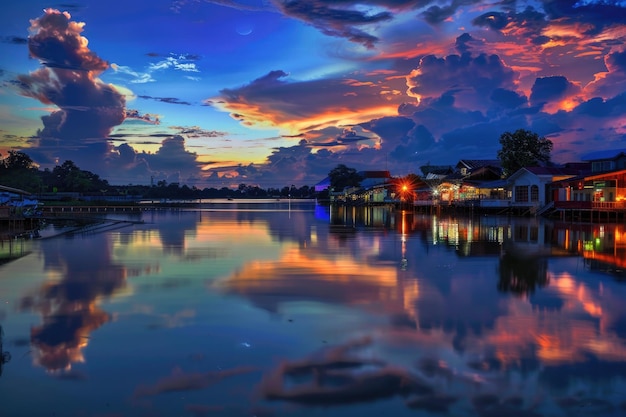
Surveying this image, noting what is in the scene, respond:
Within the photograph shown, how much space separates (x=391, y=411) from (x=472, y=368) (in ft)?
7.09

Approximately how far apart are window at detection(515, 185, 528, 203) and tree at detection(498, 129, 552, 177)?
34.9ft

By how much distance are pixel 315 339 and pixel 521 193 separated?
194 feet

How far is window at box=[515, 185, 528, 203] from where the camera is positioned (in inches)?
2422

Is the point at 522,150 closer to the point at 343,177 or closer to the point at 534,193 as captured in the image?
the point at 534,193

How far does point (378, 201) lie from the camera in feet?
372

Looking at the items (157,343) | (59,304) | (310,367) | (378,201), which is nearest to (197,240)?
(59,304)

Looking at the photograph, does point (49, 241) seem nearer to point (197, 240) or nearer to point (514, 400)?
point (197, 240)

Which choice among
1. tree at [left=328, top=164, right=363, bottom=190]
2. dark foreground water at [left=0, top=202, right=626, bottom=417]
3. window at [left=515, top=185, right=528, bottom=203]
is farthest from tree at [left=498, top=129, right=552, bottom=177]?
tree at [left=328, top=164, right=363, bottom=190]

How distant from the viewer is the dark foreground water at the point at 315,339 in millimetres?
6875

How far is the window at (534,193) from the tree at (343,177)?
102m

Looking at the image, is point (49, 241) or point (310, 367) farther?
point (49, 241)

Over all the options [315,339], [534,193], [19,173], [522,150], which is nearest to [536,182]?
[534,193]

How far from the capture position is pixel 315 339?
→ 9609 millimetres

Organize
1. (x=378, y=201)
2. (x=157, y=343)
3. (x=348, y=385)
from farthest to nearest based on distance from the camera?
(x=378, y=201) < (x=157, y=343) < (x=348, y=385)
